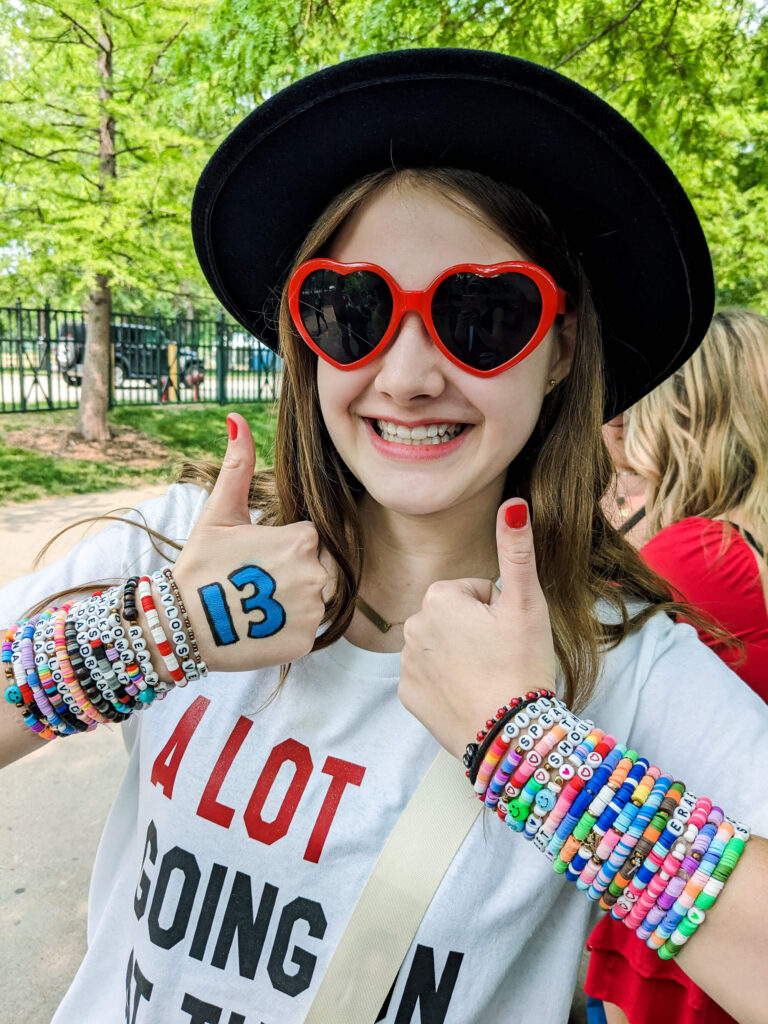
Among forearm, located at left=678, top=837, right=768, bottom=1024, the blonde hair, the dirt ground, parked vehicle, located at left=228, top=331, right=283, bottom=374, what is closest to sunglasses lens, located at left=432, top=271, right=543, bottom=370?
forearm, located at left=678, top=837, right=768, bottom=1024

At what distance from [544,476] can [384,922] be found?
3.00 ft

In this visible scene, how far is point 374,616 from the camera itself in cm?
162

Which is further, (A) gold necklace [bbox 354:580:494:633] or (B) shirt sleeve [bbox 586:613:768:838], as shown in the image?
(A) gold necklace [bbox 354:580:494:633]

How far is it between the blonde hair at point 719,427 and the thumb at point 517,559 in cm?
198

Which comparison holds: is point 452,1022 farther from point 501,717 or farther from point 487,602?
point 487,602

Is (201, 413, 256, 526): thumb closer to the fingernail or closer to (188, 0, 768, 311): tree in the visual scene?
the fingernail

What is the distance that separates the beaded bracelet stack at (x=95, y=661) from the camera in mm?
1211

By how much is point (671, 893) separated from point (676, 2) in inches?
196

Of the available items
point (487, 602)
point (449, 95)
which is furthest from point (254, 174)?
point (487, 602)

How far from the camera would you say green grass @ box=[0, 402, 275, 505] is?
9.48 meters

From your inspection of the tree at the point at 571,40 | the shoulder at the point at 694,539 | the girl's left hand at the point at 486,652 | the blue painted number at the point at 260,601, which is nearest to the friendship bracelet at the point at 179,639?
the blue painted number at the point at 260,601

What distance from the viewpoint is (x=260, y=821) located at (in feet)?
4.46

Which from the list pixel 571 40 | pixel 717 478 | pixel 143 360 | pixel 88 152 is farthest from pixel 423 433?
pixel 143 360

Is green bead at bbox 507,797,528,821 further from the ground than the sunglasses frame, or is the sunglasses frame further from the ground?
the sunglasses frame
